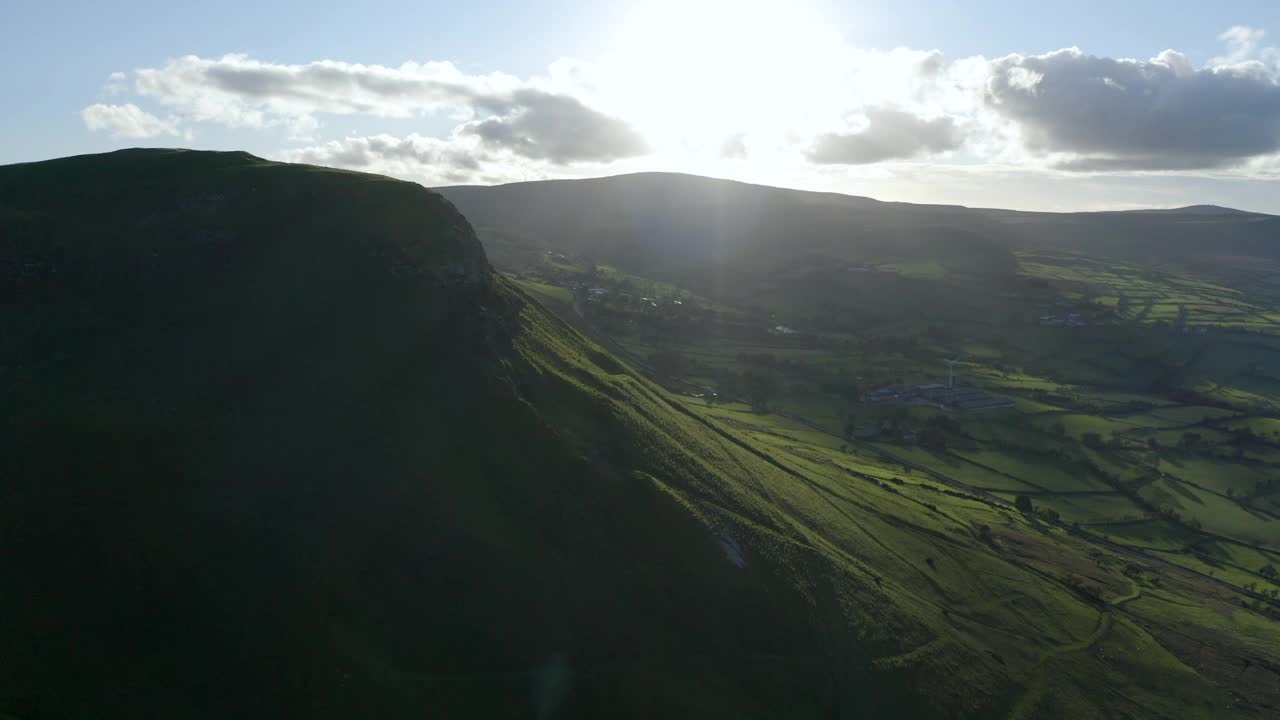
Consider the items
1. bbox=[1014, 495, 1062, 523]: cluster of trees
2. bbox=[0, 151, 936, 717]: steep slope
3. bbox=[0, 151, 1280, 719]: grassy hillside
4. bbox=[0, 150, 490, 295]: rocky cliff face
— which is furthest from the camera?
bbox=[1014, 495, 1062, 523]: cluster of trees

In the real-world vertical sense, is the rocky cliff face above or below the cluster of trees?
above

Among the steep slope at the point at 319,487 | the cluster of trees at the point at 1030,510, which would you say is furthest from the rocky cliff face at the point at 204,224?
the cluster of trees at the point at 1030,510

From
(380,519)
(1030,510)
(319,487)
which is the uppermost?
(319,487)

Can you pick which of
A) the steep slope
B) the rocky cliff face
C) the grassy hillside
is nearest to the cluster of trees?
the grassy hillside

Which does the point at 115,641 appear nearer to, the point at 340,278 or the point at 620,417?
the point at 340,278

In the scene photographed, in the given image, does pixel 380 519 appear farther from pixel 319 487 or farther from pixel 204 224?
pixel 204 224

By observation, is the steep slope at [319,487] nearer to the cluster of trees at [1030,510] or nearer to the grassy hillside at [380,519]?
the grassy hillside at [380,519]

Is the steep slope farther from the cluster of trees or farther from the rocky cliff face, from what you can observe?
the cluster of trees

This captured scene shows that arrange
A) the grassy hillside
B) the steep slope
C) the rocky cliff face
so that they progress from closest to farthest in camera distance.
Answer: the steep slope
the grassy hillside
the rocky cliff face

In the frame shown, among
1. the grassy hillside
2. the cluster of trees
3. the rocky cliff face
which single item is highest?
the rocky cliff face

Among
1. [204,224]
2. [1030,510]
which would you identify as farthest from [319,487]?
[1030,510]
